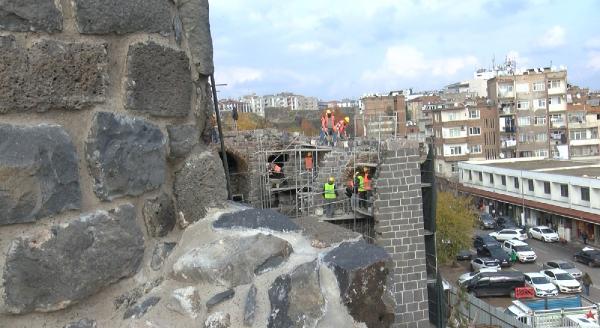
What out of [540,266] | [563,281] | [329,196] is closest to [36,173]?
[329,196]

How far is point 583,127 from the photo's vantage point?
49281 millimetres

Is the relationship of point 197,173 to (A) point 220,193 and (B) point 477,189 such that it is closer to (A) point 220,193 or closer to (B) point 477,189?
(A) point 220,193

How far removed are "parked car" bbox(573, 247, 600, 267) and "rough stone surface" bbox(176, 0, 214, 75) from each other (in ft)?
93.0

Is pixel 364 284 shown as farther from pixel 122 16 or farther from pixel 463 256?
pixel 463 256

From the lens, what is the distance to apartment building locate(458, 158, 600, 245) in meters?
31.8

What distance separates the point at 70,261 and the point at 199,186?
661mm

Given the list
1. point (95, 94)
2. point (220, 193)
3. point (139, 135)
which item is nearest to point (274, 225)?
point (220, 193)

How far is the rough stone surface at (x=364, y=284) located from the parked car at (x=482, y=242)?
29.3 meters

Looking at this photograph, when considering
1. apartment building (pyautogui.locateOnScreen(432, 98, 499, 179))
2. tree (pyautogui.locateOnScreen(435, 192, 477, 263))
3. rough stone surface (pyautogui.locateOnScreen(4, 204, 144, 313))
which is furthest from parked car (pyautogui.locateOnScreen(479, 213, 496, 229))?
rough stone surface (pyautogui.locateOnScreen(4, 204, 144, 313))

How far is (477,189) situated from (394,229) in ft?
110

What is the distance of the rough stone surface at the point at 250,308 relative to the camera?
1.84 meters

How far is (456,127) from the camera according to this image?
1940 inches

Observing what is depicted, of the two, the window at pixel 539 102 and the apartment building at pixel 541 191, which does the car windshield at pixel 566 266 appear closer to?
the apartment building at pixel 541 191

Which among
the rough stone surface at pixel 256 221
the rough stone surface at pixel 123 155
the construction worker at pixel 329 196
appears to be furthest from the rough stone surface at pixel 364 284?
the construction worker at pixel 329 196
